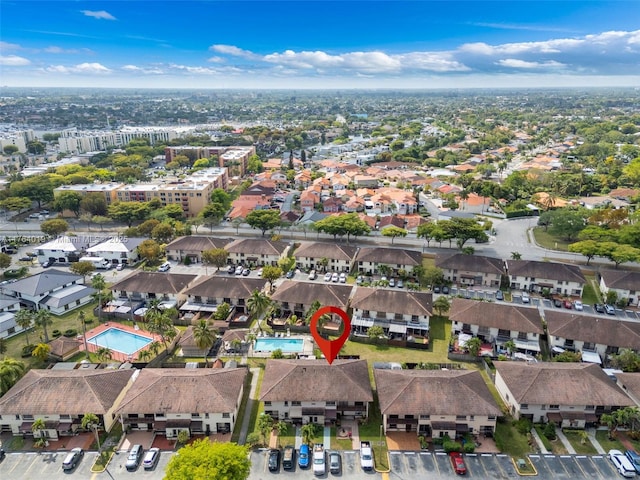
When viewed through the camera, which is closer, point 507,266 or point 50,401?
point 50,401

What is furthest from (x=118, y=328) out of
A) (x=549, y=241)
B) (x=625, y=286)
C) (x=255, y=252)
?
(x=549, y=241)

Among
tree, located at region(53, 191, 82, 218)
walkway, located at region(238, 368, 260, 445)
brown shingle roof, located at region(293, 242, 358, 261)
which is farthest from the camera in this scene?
tree, located at region(53, 191, 82, 218)

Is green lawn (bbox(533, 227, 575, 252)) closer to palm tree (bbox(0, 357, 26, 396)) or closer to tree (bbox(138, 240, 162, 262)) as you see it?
tree (bbox(138, 240, 162, 262))

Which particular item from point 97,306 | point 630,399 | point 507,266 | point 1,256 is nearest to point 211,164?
point 1,256

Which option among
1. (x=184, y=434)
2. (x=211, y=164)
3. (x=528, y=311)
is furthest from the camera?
(x=211, y=164)

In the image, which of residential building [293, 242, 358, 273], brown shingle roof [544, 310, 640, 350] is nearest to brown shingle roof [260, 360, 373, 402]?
brown shingle roof [544, 310, 640, 350]

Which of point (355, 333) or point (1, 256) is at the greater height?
point (1, 256)

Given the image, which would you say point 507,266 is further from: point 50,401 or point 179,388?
point 50,401

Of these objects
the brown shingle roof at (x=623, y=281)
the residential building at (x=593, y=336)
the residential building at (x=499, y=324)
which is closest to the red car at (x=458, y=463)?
the residential building at (x=499, y=324)
